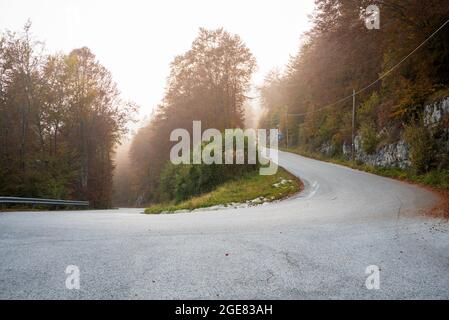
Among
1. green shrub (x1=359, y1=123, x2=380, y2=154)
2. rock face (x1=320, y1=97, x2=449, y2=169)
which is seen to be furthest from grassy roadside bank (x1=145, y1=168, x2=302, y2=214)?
green shrub (x1=359, y1=123, x2=380, y2=154)

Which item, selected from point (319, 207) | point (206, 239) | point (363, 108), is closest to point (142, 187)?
point (363, 108)

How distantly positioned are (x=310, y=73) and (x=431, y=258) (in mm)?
30115

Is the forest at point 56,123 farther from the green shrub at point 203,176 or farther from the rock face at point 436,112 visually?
the rock face at point 436,112

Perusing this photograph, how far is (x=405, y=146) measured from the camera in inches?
770

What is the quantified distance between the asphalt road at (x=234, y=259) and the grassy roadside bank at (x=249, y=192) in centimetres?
621

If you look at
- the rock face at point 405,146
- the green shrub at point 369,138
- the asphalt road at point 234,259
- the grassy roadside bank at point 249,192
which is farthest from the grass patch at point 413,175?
the asphalt road at point 234,259

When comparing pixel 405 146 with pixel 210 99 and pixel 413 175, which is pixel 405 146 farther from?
pixel 210 99

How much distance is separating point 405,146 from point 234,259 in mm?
19184

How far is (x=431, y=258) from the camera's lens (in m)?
4.92

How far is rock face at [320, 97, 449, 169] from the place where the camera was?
16.1 meters

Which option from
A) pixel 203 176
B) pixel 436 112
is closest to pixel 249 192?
pixel 203 176

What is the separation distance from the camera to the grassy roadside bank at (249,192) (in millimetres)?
14704
